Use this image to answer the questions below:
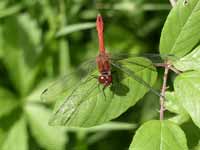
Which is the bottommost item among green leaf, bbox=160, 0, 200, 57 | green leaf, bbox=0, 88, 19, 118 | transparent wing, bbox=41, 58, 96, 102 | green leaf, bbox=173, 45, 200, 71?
green leaf, bbox=0, 88, 19, 118

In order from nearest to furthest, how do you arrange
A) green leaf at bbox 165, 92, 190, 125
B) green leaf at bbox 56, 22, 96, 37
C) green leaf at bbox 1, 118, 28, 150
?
green leaf at bbox 165, 92, 190, 125 → green leaf at bbox 1, 118, 28, 150 → green leaf at bbox 56, 22, 96, 37

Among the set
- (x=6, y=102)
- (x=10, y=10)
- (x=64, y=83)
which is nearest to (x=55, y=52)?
(x=10, y=10)

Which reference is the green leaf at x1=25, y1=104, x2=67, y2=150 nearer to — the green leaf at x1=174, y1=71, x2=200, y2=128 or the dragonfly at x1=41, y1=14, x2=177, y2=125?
the dragonfly at x1=41, y1=14, x2=177, y2=125

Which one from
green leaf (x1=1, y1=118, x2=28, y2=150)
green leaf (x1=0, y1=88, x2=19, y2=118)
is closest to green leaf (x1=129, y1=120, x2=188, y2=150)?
green leaf (x1=1, y1=118, x2=28, y2=150)

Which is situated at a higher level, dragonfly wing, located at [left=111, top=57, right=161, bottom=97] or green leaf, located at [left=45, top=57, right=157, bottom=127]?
dragonfly wing, located at [left=111, top=57, right=161, bottom=97]

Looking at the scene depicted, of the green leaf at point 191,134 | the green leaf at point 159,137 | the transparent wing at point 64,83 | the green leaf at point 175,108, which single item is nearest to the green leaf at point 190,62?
the green leaf at point 175,108

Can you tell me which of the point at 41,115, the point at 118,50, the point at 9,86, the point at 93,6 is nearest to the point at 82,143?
the point at 41,115

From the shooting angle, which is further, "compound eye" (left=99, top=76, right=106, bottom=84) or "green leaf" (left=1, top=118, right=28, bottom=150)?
"green leaf" (left=1, top=118, right=28, bottom=150)
